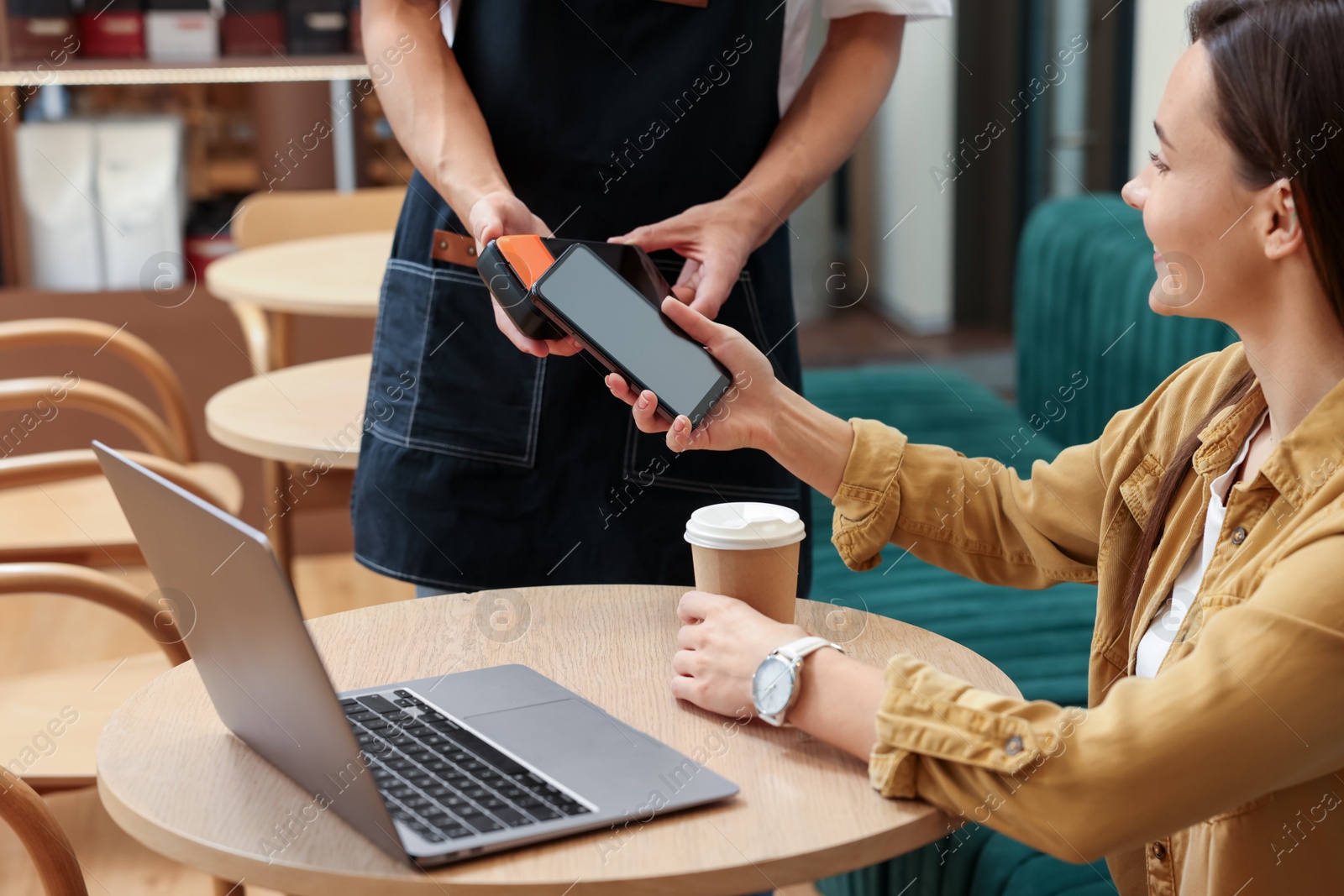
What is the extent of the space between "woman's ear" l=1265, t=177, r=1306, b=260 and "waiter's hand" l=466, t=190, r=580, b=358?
61 centimetres

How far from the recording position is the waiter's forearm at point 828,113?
1427 mm

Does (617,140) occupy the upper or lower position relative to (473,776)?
upper

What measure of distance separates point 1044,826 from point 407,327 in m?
0.87

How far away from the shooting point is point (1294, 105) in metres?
0.98

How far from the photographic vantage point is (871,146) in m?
6.79

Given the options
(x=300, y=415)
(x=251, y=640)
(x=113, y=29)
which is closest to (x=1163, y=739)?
(x=251, y=640)

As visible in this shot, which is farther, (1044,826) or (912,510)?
(912,510)

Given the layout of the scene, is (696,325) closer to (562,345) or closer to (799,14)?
(562,345)

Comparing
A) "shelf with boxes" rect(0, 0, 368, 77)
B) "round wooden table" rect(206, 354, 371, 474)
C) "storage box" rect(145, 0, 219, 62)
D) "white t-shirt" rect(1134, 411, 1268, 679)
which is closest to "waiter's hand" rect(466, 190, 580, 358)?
"white t-shirt" rect(1134, 411, 1268, 679)

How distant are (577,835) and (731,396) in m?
0.49

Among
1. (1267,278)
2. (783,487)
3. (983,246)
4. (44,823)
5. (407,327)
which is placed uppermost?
(1267,278)

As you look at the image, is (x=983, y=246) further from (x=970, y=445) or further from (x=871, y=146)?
(x=970, y=445)

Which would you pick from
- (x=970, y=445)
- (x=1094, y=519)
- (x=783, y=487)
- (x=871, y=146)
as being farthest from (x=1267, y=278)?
(x=871, y=146)

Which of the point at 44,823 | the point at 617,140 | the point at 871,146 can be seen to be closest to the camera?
the point at 44,823
